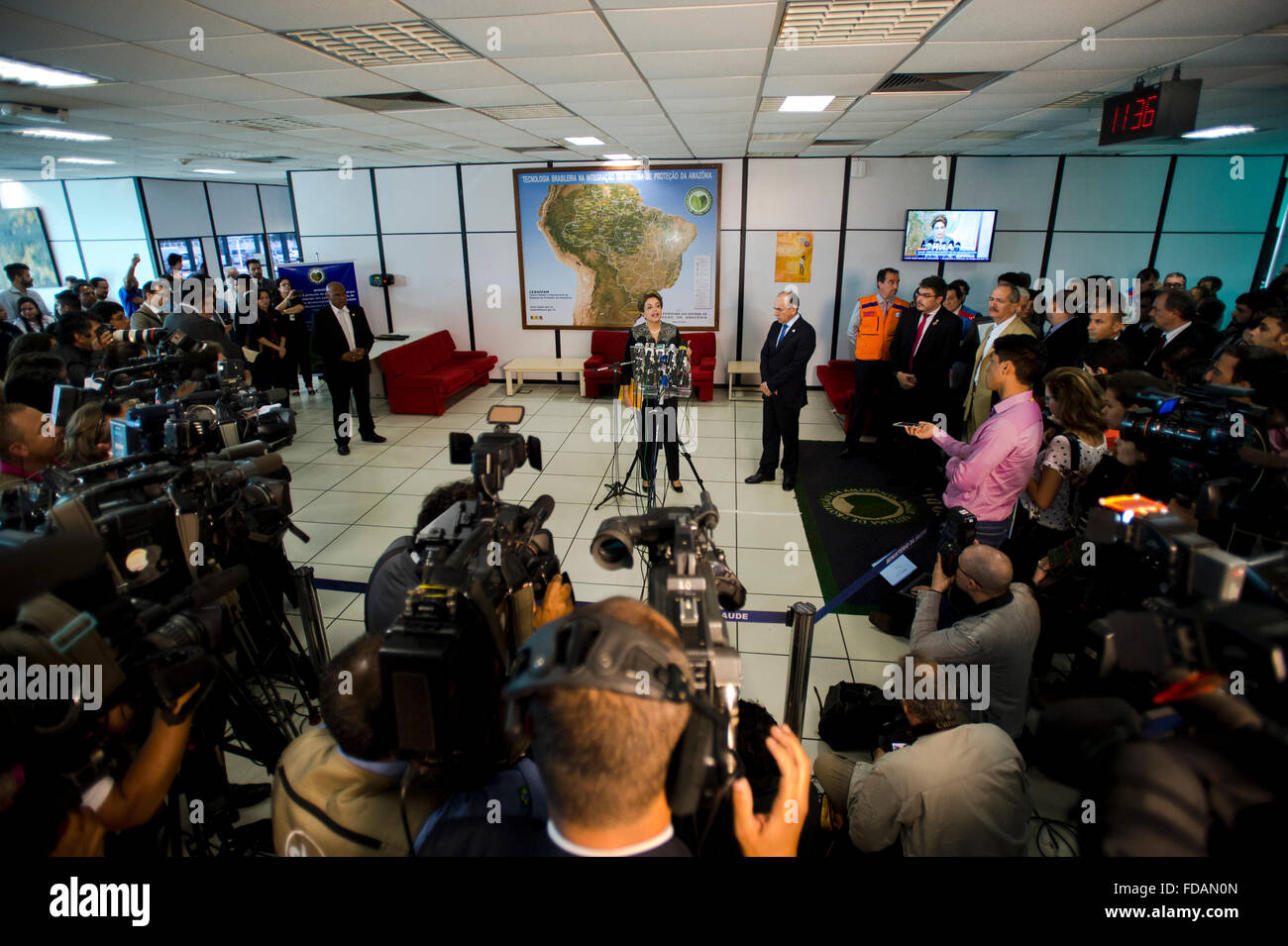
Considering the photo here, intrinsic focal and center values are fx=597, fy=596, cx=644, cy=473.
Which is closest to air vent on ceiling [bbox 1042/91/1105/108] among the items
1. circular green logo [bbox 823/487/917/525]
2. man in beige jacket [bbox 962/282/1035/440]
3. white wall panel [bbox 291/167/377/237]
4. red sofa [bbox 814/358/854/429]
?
man in beige jacket [bbox 962/282/1035/440]

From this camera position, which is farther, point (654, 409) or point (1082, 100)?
point (654, 409)

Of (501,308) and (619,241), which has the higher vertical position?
(619,241)

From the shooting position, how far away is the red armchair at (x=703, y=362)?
307 inches

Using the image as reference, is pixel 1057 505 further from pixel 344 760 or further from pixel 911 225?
pixel 911 225

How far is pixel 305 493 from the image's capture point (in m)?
5.24

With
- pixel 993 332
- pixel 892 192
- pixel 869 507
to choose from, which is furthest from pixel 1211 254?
pixel 869 507

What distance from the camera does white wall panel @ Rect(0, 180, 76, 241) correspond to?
1106cm

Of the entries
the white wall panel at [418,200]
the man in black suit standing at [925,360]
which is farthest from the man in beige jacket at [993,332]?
the white wall panel at [418,200]

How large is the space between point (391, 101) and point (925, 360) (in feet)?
15.6

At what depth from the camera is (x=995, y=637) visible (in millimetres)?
2076

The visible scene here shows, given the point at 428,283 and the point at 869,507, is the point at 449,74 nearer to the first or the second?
the point at 869,507

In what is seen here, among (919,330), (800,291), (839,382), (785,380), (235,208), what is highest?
(235,208)

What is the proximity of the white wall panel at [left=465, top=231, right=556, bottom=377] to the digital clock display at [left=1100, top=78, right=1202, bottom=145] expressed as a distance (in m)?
6.50
